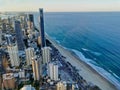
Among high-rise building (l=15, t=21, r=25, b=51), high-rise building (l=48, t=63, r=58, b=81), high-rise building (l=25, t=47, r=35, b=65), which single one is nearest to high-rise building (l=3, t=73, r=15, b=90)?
high-rise building (l=48, t=63, r=58, b=81)

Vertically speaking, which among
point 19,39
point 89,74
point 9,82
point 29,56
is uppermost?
point 19,39

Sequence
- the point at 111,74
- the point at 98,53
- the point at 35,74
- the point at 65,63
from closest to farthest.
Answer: the point at 35,74 → the point at 111,74 → the point at 65,63 → the point at 98,53

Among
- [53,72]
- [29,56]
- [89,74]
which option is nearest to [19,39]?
[29,56]

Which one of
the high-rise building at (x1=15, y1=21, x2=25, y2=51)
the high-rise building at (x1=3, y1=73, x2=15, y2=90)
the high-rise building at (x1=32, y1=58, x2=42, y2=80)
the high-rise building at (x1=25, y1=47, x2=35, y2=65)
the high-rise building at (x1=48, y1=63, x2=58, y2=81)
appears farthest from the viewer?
the high-rise building at (x1=15, y1=21, x2=25, y2=51)

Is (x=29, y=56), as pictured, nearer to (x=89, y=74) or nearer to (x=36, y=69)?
(x=36, y=69)

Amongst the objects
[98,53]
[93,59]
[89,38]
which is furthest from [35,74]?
[89,38]

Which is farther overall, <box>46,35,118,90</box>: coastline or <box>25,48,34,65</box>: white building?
<box>25,48,34,65</box>: white building

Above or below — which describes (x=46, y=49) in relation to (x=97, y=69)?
above

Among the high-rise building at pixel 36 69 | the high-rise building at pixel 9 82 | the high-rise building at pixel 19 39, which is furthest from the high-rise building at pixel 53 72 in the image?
the high-rise building at pixel 19 39

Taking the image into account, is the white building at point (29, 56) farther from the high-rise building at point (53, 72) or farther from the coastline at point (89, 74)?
the coastline at point (89, 74)

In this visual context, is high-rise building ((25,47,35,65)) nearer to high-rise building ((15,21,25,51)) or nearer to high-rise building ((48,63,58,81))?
high-rise building ((48,63,58,81))

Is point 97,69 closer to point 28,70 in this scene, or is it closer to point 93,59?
point 93,59
